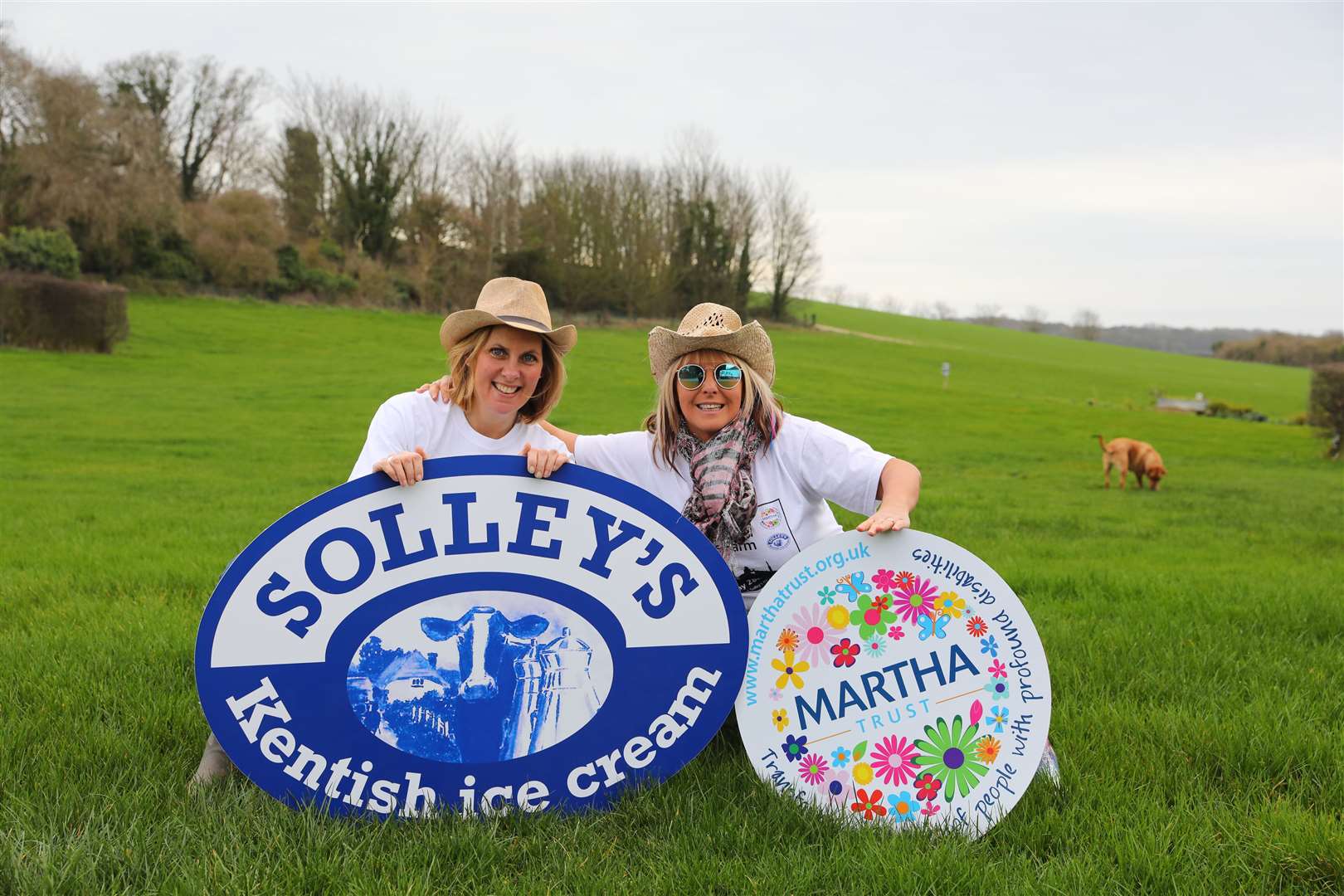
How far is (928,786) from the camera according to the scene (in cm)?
294

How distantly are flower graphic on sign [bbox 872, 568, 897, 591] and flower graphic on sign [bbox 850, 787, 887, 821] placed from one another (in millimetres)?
638

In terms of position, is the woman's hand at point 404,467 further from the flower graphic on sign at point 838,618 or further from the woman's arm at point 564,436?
the flower graphic on sign at point 838,618

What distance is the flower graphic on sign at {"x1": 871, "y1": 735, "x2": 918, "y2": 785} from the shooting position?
2.96 m

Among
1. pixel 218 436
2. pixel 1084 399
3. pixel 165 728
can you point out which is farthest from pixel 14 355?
pixel 1084 399

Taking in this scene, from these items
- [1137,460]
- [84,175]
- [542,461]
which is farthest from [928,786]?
[84,175]

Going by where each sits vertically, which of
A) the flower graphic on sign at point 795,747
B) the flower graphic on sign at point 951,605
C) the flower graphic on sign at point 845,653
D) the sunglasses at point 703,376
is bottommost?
the flower graphic on sign at point 795,747

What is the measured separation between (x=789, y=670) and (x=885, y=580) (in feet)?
1.42

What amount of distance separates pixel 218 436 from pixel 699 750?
15.9m

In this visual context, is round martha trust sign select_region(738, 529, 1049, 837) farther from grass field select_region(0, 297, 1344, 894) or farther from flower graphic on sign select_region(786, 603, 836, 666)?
grass field select_region(0, 297, 1344, 894)

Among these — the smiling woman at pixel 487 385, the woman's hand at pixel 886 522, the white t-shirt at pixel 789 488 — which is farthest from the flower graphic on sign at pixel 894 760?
the smiling woman at pixel 487 385

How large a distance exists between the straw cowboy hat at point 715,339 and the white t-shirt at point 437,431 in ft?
1.86

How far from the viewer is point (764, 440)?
12.0 ft

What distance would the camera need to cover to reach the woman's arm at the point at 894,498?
3.04m

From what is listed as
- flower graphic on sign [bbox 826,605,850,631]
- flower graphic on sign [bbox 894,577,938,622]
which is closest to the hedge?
flower graphic on sign [bbox 826,605,850,631]
